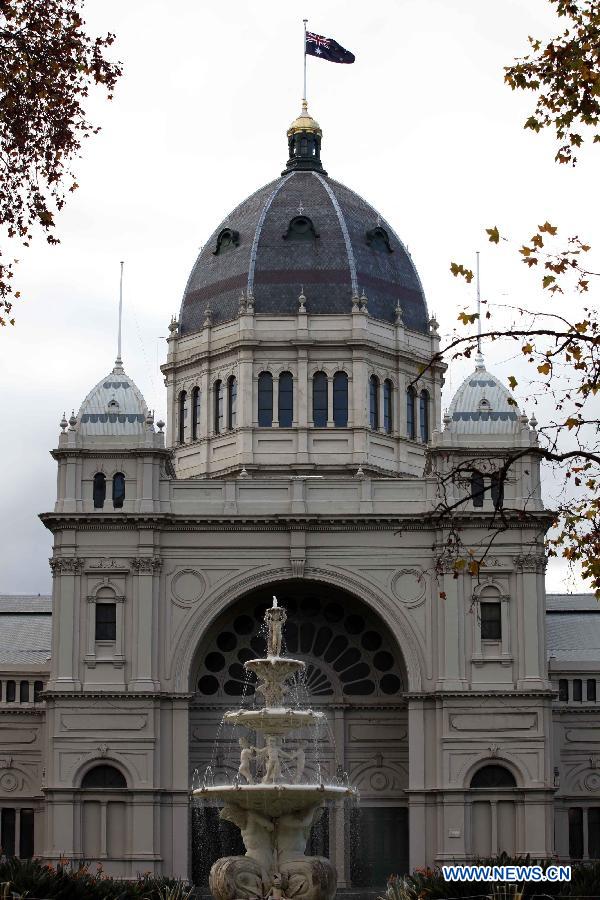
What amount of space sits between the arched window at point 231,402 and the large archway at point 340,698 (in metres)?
11.4

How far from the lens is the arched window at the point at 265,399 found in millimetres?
95062

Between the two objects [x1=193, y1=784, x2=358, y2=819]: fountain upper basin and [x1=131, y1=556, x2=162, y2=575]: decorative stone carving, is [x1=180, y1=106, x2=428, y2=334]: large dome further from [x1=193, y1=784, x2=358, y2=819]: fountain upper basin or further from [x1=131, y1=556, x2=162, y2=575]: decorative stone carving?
[x1=193, y1=784, x2=358, y2=819]: fountain upper basin

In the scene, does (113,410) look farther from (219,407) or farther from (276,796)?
(276,796)

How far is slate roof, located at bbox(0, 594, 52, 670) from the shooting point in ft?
306

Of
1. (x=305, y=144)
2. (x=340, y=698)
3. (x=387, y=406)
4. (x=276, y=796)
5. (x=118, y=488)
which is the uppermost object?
(x=305, y=144)

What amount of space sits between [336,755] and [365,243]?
25.7 m

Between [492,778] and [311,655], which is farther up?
[311,655]

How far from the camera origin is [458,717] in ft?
270

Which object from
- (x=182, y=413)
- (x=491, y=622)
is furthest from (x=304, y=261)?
(x=491, y=622)

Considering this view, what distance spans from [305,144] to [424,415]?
1639cm

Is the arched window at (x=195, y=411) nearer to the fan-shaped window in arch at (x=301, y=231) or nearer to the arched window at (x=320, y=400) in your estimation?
the arched window at (x=320, y=400)

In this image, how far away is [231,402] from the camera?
316ft

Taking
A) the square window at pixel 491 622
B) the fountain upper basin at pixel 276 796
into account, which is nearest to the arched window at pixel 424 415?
the square window at pixel 491 622

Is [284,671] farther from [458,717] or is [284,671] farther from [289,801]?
[458,717]
